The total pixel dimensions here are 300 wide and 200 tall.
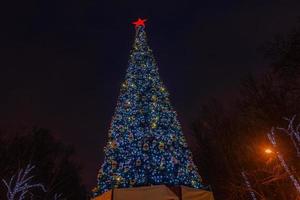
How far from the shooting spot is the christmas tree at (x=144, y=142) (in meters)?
16.6

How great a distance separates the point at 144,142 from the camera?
1725cm

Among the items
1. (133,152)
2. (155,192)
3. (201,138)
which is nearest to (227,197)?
(201,138)

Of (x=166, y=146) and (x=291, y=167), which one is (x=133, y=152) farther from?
(x=291, y=167)

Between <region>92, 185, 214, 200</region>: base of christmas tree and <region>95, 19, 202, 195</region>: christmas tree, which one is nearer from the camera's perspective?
<region>92, 185, 214, 200</region>: base of christmas tree

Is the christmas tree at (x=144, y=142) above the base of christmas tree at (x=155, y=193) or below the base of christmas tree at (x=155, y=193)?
above

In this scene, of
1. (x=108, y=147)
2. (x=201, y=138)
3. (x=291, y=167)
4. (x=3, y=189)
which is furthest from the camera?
(x=201, y=138)

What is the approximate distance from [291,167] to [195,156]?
13.1 meters

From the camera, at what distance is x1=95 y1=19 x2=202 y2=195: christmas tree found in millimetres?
16562

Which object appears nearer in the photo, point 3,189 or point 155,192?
point 155,192

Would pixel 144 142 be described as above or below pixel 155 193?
above

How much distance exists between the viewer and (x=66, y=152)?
101 feet

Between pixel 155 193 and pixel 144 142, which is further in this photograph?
pixel 144 142

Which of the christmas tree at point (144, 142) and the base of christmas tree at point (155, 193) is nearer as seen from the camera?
the base of christmas tree at point (155, 193)

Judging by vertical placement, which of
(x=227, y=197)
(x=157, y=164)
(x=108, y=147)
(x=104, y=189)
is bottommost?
Answer: (x=227, y=197)
